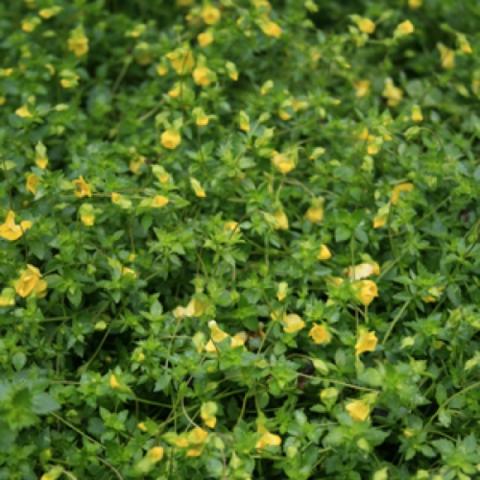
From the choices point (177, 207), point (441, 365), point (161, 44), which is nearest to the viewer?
point (441, 365)

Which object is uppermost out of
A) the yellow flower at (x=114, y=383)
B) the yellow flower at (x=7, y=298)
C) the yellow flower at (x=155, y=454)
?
the yellow flower at (x=7, y=298)

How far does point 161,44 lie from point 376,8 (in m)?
0.75

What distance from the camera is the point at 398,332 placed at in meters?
2.57

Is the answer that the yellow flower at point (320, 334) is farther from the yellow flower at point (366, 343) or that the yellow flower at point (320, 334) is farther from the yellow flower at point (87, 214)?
the yellow flower at point (87, 214)

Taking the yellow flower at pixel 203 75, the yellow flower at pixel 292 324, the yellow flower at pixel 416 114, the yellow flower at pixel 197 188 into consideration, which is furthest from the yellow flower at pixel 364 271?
the yellow flower at pixel 203 75

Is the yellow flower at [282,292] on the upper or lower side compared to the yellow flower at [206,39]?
lower

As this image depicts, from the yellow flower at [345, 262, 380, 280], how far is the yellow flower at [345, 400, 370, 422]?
444mm

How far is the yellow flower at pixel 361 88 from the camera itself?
328 centimetres

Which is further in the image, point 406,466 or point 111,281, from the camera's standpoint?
point 111,281

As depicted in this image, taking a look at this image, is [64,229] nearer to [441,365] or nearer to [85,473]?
[85,473]

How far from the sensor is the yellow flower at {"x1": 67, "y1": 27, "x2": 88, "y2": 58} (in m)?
3.23

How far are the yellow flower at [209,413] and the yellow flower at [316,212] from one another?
0.72m

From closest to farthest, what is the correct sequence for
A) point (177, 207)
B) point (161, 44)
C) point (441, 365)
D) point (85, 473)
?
point (85, 473) < point (441, 365) < point (177, 207) < point (161, 44)

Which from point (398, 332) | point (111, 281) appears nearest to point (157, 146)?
point (111, 281)
